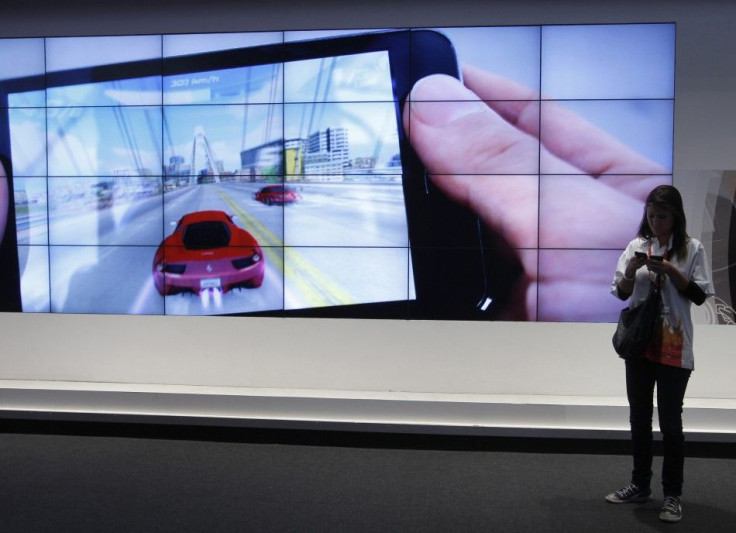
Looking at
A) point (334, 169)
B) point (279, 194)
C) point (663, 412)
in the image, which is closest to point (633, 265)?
point (663, 412)

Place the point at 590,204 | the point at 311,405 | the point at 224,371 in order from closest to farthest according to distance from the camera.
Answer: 1. the point at 311,405
2. the point at 590,204
3. the point at 224,371

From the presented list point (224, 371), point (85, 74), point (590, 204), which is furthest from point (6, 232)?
point (590, 204)

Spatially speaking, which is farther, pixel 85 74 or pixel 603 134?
pixel 85 74

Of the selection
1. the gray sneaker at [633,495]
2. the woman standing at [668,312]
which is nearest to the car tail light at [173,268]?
the woman standing at [668,312]

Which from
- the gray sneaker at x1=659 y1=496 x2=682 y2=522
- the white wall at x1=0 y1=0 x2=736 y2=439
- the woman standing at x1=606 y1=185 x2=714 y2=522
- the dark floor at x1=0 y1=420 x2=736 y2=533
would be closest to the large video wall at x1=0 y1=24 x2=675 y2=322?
the white wall at x1=0 y1=0 x2=736 y2=439

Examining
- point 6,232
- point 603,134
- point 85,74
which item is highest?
point 85,74

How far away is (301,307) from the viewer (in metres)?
5.45

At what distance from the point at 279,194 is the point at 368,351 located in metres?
1.31

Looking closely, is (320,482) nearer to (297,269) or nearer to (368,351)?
(368,351)

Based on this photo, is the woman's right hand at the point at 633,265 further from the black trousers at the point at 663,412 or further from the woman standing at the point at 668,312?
the black trousers at the point at 663,412

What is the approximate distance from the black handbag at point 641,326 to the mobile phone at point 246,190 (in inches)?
73.9

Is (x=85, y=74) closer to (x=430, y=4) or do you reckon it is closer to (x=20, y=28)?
(x=20, y=28)

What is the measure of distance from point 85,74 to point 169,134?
0.80 metres

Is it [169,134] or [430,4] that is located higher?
[430,4]
